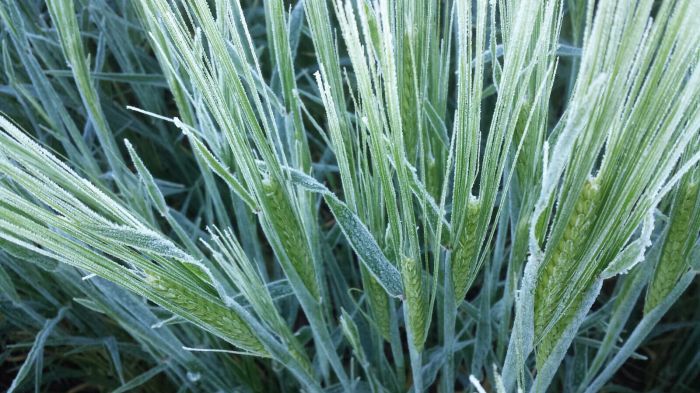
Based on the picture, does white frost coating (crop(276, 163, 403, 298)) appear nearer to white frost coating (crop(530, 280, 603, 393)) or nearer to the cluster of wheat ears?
the cluster of wheat ears

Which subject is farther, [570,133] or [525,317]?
[525,317]

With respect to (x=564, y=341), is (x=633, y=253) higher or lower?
higher

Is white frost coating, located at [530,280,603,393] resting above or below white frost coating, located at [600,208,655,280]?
below

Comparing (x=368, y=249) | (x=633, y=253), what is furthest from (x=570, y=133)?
(x=368, y=249)

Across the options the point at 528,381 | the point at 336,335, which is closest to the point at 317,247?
the point at 336,335

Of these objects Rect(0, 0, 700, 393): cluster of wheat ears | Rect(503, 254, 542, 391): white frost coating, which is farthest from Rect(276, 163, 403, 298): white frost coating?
Rect(503, 254, 542, 391): white frost coating

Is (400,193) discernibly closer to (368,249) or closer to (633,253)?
(368,249)

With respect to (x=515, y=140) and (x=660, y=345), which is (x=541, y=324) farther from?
(x=660, y=345)

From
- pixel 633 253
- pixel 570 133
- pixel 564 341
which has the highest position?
pixel 570 133

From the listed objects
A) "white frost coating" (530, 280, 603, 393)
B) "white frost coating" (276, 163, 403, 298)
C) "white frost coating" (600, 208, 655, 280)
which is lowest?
"white frost coating" (530, 280, 603, 393)

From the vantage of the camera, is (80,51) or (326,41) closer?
(326,41)

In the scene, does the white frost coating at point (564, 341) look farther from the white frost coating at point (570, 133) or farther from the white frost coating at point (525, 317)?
the white frost coating at point (570, 133)
